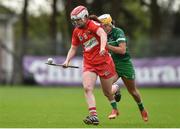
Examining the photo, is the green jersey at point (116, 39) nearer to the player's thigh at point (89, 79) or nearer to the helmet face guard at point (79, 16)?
the player's thigh at point (89, 79)

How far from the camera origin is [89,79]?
15.2 meters

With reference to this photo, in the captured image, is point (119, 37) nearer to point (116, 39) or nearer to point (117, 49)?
point (116, 39)

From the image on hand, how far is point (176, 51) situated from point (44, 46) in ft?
24.2

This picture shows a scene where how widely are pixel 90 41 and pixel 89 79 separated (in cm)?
73

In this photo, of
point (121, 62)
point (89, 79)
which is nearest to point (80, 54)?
point (121, 62)

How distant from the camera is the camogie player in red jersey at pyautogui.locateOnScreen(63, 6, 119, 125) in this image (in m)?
14.9

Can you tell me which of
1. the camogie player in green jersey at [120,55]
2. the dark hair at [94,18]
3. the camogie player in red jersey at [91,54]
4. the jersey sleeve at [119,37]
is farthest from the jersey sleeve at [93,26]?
the jersey sleeve at [119,37]

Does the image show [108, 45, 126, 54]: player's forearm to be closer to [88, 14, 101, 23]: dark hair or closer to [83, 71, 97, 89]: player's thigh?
[88, 14, 101, 23]: dark hair

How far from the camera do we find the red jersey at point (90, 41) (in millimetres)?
15125

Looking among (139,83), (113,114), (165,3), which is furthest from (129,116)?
(165,3)

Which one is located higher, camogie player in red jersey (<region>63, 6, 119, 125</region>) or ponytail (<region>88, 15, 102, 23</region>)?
ponytail (<region>88, 15, 102, 23</region>)

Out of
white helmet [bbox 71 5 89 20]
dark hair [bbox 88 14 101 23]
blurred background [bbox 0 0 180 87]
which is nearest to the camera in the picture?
white helmet [bbox 71 5 89 20]

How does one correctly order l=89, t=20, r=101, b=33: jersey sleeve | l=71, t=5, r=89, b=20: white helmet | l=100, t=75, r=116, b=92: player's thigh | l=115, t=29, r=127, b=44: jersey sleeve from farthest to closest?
l=115, t=29, r=127, b=44: jersey sleeve
l=100, t=75, r=116, b=92: player's thigh
l=89, t=20, r=101, b=33: jersey sleeve
l=71, t=5, r=89, b=20: white helmet

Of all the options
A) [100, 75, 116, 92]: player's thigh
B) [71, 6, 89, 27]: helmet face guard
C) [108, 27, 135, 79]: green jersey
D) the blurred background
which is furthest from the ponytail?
the blurred background
